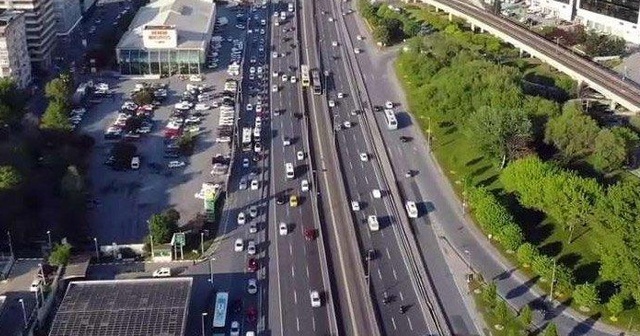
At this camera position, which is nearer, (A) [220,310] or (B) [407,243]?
(A) [220,310]

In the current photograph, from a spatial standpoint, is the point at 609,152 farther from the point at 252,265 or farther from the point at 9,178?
the point at 9,178

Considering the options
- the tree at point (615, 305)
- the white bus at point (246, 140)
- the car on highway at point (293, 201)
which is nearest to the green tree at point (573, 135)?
the tree at point (615, 305)

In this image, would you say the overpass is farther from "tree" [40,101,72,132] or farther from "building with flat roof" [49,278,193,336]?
"tree" [40,101,72,132]

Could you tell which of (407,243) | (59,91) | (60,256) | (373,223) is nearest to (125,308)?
(60,256)

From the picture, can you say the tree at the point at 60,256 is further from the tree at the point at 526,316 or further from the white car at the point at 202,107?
the white car at the point at 202,107

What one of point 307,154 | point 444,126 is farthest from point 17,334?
point 444,126

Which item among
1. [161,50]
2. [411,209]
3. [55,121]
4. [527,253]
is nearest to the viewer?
[527,253]
